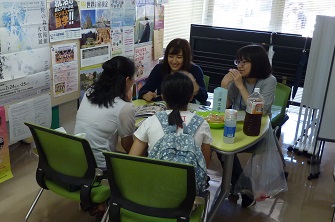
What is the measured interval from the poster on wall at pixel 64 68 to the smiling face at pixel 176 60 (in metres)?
0.80

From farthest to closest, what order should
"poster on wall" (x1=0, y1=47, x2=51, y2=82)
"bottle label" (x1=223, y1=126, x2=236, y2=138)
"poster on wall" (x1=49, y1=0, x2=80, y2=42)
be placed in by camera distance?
"poster on wall" (x1=49, y1=0, x2=80, y2=42) → "poster on wall" (x1=0, y1=47, x2=51, y2=82) → "bottle label" (x1=223, y1=126, x2=236, y2=138)

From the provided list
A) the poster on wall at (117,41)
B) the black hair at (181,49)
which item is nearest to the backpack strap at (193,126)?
the black hair at (181,49)

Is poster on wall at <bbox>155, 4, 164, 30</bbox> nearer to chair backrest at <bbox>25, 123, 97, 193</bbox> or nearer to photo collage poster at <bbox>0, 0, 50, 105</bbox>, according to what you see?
photo collage poster at <bbox>0, 0, 50, 105</bbox>

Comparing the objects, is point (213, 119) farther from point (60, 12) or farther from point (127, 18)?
point (127, 18)

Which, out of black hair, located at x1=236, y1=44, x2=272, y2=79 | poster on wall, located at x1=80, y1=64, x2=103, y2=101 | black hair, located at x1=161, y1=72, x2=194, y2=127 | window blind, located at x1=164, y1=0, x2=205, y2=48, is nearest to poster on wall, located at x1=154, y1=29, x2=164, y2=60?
window blind, located at x1=164, y1=0, x2=205, y2=48

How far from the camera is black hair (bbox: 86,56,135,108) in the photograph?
1975mm

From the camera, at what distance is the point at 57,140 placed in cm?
172

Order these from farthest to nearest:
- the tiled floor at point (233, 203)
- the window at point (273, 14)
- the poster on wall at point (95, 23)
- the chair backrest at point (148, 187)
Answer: the window at point (273, 14) < the poster on wall at point (95, 23) < the tiled floor at point (233, 203) < the chair backrest at point (148, 187)

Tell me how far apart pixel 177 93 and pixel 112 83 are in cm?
49

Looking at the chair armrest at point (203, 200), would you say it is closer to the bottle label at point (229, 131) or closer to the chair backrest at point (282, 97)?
the bottle label at point (229, 131)

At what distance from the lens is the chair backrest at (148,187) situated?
144 cm

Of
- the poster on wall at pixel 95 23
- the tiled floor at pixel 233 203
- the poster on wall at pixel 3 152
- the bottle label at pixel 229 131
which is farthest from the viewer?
the poster on wall at pixel 95 23

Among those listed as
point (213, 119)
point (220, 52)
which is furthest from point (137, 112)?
point (220, 52)

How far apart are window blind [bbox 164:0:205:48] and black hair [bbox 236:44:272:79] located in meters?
1.95
